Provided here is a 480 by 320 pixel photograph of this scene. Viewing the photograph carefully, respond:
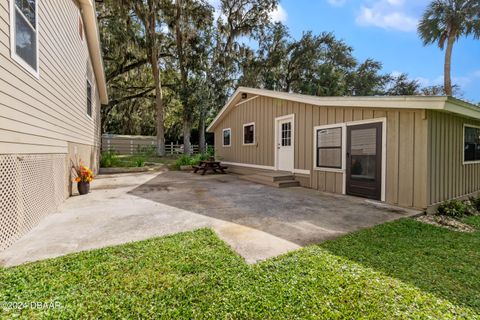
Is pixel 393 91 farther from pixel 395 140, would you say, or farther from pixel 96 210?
pixel 96 210

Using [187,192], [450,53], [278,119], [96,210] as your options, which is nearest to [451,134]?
[278,119]

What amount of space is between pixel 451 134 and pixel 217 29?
16471mm

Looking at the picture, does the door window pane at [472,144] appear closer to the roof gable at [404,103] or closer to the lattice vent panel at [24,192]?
the roof gable at [404,103]

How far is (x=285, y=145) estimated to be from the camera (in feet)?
26.7

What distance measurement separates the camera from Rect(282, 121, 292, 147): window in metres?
7.96

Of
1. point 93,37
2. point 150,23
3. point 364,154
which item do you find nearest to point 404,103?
point 364,154

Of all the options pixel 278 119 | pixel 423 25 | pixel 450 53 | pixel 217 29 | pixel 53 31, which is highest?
pixel 217 29

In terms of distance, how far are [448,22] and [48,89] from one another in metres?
18.5

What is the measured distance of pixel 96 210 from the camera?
14.1 feet

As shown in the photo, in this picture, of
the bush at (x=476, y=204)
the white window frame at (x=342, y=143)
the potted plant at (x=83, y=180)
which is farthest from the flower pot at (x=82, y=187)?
the bush at (x=476, y=204)

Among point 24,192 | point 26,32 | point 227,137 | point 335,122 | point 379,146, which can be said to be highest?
point 26,32

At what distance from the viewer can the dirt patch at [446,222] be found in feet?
12.5

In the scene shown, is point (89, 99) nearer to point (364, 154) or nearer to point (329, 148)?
point (329, 148)

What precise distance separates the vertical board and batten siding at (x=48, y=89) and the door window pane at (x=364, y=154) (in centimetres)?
649
